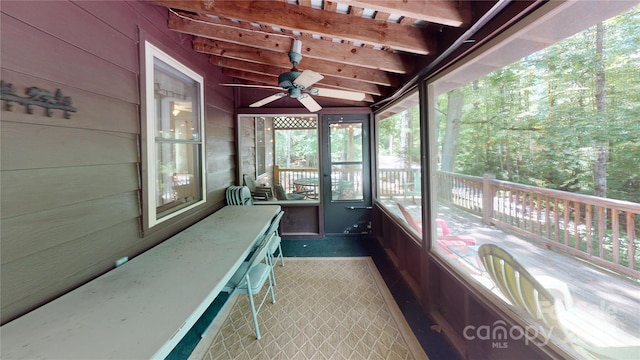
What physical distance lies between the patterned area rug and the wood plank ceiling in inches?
90.4

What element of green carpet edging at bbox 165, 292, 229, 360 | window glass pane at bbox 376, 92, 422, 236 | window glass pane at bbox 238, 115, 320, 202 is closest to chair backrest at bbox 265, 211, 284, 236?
green carpet edging at bbox 165, 292, 229, 360

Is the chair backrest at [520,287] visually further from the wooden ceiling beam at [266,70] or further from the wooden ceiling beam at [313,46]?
the wooden ceiling beam at [266,70]

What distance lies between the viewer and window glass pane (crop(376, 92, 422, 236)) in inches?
103

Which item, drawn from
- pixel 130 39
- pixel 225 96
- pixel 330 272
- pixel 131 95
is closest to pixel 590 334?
pixel 330 272

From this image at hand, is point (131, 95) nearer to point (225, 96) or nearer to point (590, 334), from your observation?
point (225, 96)

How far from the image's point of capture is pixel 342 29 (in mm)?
1825

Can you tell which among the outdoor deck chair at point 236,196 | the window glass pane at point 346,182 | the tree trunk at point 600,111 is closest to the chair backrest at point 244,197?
the outdoor deck chair at point 236,196

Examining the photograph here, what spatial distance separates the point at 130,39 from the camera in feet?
5.32

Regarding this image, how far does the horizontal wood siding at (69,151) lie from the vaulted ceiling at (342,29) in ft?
2.06

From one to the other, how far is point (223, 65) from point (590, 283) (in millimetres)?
3853

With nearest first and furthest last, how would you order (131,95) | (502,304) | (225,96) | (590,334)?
1. (590,334)
2. (502,304)
3. (131,95)
4. (225,96)

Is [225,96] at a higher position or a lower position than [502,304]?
higher

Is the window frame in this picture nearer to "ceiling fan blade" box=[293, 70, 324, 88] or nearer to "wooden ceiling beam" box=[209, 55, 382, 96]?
"wooden ceiling beam" box=[209, 55, 382, 96]

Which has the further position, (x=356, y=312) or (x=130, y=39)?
(x=356, y=312)
